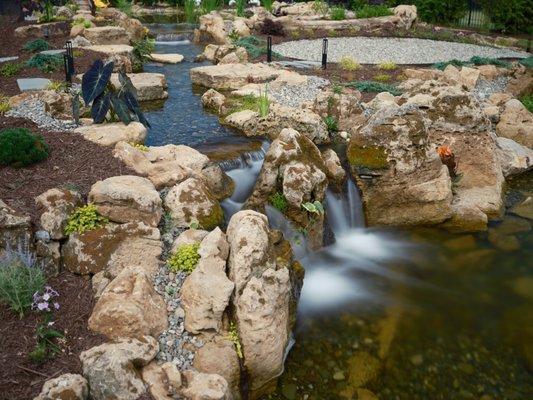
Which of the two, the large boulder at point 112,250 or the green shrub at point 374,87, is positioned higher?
the green shrub at point 374,87

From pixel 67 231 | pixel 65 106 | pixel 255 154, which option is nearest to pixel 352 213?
pixel 255 154

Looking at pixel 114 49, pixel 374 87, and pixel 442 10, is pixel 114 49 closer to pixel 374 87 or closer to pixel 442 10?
pixel 374 87

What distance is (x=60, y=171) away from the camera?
8711mm

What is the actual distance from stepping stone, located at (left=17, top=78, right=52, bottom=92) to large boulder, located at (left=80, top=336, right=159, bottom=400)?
33.9 ft

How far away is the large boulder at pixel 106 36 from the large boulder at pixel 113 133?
1100cm

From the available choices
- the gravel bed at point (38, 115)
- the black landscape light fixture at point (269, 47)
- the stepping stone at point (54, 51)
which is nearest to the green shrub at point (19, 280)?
the gravel bed at point (38, 115)

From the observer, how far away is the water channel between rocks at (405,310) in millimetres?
6582

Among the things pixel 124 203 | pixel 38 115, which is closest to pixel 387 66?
pixel 38 115

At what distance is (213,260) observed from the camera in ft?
22.1

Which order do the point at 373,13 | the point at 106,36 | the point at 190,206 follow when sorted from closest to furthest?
the point at 190,206 < the point at 106,36 < the point at 373,13

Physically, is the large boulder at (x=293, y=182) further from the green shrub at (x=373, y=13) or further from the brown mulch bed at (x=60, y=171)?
the green shrub at (x=373, y=13)

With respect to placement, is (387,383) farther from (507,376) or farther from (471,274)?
(471,274)

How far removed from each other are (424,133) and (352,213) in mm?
2267

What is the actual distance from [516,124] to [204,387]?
12.1 metres
